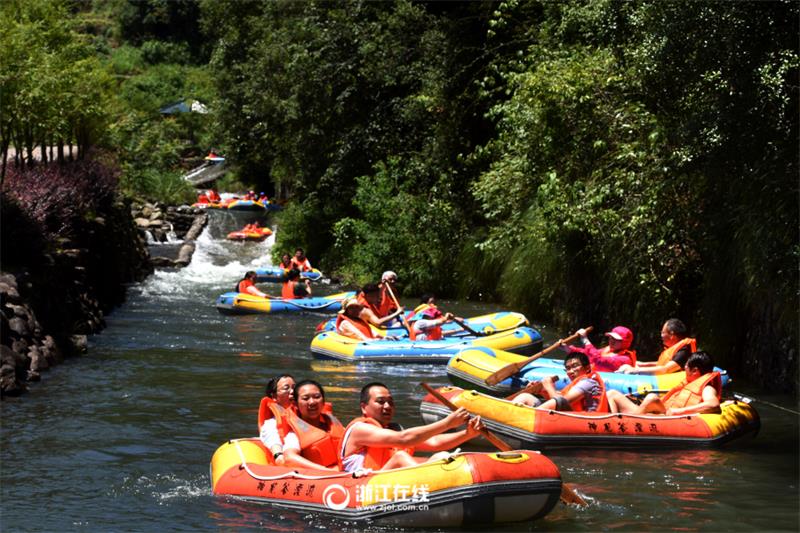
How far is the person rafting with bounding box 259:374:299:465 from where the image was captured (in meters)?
9.00

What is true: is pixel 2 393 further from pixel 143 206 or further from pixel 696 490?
pixel 143 206

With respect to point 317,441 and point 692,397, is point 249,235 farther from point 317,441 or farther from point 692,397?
point 317,441

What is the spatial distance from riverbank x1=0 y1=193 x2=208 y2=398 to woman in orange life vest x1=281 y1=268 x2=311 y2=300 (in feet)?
10.5

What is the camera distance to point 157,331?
18.7m

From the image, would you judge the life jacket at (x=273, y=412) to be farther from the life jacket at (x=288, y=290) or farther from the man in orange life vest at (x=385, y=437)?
the life jacket at (x=288, y=290)

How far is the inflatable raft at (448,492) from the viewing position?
25.6ft

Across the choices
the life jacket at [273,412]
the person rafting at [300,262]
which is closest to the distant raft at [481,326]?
the life jacket at [273,412]

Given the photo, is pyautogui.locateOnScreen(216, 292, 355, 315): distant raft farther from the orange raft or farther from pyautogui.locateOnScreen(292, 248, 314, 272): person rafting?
the orange raft

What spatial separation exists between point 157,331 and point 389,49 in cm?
1063

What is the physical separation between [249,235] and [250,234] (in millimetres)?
73

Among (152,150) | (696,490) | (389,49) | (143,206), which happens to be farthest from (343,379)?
(152,150)

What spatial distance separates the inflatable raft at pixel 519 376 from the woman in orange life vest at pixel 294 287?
9146 millimetres

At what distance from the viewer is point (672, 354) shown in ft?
40.3

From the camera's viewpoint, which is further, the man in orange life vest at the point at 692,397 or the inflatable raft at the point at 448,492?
the man in orange life vest at the point at 692,397
